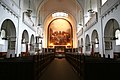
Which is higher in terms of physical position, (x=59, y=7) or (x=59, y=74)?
(x=59, y=7)

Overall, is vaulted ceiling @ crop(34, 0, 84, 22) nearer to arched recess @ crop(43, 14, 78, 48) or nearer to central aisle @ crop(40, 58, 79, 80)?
arched recess @ crop(43, 14, 78, 48)

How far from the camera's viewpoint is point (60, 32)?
3044 centimetres

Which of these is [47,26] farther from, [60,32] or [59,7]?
[59,7]

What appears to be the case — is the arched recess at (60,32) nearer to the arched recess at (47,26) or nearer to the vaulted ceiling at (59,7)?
the arched recess at (47,26)

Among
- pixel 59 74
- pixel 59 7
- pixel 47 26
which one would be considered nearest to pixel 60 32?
pixel 47 26

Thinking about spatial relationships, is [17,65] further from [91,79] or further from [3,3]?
[3,3]

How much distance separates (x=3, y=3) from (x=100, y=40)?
852cm

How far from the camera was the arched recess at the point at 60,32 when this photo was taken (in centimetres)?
3003

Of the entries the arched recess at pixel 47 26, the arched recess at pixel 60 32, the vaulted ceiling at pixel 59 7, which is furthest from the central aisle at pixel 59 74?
the arched recess at pixel 60 32

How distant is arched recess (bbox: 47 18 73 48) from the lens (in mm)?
30031

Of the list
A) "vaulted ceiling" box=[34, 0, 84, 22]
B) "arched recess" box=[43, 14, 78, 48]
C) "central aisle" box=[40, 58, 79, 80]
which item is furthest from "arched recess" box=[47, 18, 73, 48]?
"central aisle" box=[40, 58, 79, 80]

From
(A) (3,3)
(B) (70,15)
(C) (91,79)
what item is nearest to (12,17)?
(A) (3,3)

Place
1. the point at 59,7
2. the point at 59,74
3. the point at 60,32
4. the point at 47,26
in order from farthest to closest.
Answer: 1. the point at 60,32
2. the point at 47,26
3. the point at 59,7
4. the point at 59,74

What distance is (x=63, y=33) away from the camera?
99.7ft
